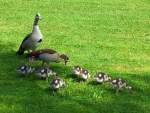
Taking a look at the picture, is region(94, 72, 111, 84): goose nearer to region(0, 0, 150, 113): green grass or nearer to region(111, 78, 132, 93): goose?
region(0, 0, 150, 113): green grass

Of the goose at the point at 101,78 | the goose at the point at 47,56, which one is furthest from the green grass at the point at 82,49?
the goose at the point at 47,56

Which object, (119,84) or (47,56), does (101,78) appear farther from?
(47,56)

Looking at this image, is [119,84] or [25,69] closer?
[119,84]

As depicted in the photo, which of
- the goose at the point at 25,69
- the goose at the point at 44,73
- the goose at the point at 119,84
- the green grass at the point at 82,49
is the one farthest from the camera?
the goose at the point at 25,69

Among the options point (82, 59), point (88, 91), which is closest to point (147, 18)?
point (82, 59)

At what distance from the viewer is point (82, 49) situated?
16484 millimetres

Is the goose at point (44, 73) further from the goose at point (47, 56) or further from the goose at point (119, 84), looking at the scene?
the goose at point (119, 84)

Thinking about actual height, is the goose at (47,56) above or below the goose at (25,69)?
above

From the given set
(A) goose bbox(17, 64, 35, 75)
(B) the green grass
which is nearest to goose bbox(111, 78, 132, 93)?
(B) the green grass

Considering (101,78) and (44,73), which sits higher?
(44,73)

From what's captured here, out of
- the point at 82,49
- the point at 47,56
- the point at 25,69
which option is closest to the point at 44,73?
the point at 25,69

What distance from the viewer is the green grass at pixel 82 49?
11422 millimetres

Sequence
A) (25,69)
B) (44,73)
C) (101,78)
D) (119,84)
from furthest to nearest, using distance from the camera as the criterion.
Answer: (25,69), (44,73), (101,78), (119,84)

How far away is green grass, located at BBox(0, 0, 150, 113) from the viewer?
37.5ft
